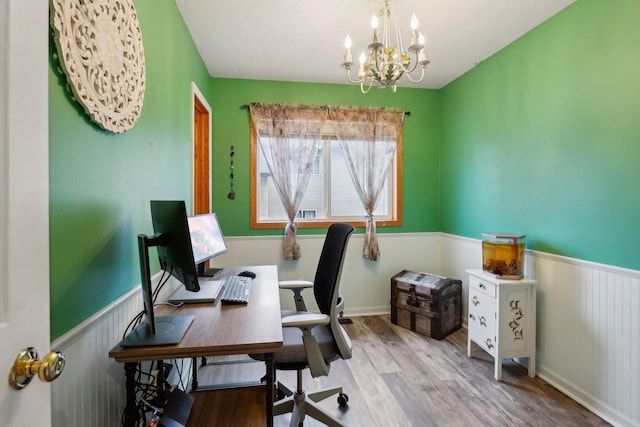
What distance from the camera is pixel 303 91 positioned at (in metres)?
3.31

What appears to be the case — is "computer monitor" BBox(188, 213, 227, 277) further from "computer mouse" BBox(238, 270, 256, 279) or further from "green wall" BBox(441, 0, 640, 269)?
"green wall" BBox(441, 0, 640, 269)

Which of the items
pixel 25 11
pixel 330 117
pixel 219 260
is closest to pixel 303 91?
pixel 330 117

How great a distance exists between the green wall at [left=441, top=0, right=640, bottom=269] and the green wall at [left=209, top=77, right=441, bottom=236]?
0.55 metres

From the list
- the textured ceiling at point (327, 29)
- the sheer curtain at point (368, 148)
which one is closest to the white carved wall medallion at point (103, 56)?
the textured ceiling at point (327, 29)

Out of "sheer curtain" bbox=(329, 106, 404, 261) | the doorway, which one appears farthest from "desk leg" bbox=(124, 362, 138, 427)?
"sheer curtain" bbox=(329, 106, 404, 261)

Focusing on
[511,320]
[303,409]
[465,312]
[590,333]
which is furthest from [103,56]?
[465,312]

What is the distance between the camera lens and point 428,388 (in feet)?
6.90

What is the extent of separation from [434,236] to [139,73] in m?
3.27

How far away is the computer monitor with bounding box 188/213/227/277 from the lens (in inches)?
70.9

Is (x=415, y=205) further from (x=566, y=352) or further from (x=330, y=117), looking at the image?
(x=566, y=352)

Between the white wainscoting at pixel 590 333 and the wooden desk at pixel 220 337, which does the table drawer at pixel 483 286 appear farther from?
the wooden desk at pixel 220 337

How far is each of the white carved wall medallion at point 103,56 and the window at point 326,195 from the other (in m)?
1.97

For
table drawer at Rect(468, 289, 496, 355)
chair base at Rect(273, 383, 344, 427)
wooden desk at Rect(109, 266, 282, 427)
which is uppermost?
wooden desk at Rect(109, 266, 282, 427)

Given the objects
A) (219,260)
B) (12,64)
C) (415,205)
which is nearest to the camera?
(12,64)
